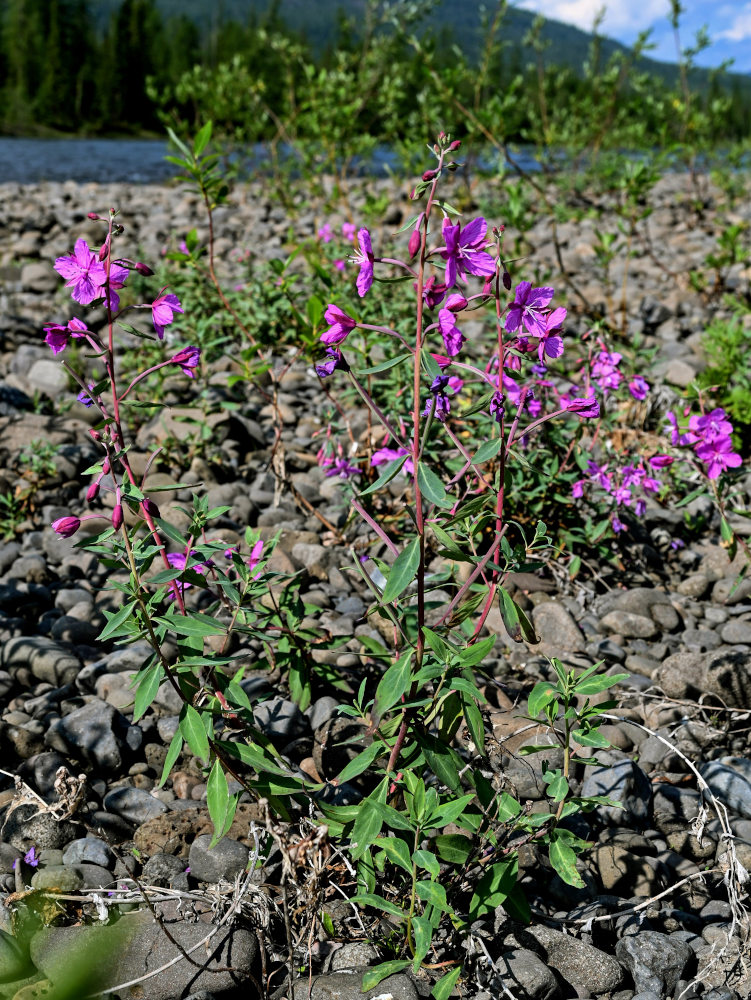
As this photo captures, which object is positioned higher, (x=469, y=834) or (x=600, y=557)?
(x=600, y=557)

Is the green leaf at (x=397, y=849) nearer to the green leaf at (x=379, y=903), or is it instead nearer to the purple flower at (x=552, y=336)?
the green leaf at (x=379, y=903)

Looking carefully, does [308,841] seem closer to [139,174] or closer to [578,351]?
[578,351]

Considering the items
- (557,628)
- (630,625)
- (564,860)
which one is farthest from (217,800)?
(630,625)

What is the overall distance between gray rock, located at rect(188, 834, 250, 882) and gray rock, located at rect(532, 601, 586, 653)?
1284mm

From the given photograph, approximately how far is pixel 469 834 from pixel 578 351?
3.26m

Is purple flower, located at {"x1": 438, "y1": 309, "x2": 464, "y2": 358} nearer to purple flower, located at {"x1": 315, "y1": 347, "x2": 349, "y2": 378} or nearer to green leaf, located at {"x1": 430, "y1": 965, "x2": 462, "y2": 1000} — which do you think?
purple flower, located at {"x1": 315, "y1": 347, "x2": 349, "y2": 378}

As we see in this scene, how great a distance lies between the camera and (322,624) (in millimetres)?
2693

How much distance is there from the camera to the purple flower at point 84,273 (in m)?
1.65

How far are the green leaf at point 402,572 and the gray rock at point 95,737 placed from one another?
3.67 ft

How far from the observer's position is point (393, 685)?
4.83 ft

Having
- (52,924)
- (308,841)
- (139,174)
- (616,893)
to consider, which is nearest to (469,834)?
(616,893)

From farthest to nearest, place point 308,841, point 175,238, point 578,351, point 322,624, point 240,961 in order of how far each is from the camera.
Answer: point 175,238, point 578,351, point 322,624, point 240,961, point 308,841

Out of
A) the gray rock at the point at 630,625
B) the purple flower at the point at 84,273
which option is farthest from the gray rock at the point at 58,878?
the gray rock at the point at 630,625

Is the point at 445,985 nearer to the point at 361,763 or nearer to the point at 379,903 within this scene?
the point at 379,903
